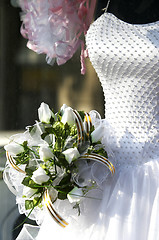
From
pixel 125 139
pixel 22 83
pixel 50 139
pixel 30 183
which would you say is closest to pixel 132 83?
pixel 125 139

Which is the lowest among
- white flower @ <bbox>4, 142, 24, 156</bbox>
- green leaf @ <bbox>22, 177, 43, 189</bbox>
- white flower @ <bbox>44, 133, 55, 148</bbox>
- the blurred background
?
the blurred background

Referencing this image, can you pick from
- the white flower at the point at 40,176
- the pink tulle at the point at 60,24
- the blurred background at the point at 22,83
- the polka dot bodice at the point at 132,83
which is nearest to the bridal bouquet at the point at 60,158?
the white flower at the point at 40,176

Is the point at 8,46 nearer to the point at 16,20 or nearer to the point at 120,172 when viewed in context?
the point at 16,20

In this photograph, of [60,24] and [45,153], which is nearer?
[45,153]

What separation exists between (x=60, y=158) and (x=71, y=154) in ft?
0.09

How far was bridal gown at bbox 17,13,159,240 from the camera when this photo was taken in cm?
84

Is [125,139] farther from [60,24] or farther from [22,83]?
[22,83]

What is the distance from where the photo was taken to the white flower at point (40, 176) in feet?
2.64

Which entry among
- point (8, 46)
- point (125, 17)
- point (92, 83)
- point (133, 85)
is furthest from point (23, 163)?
point (8, 46)

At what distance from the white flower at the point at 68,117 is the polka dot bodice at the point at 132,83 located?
0.47ft

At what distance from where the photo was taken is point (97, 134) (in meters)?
0.87

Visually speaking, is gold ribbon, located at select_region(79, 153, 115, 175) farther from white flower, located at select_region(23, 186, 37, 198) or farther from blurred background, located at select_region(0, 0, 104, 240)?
blurred background, located at select_region(0, 0, 104, 240)

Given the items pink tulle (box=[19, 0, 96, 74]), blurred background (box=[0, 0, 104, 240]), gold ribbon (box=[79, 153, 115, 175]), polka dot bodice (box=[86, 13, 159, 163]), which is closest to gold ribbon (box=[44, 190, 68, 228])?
gold ribbon (box=[79, 153, 115, 175])

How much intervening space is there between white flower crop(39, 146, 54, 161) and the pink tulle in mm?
408
